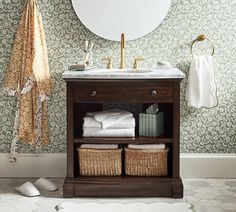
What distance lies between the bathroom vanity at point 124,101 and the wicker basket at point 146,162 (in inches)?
1.9

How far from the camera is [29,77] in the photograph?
424 cm

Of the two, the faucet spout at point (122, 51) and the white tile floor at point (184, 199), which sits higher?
the faucet spout at point (122, 51)

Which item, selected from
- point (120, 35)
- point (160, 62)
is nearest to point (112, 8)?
point (120, 35)

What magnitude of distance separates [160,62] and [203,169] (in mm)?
890

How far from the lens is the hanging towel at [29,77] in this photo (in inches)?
167

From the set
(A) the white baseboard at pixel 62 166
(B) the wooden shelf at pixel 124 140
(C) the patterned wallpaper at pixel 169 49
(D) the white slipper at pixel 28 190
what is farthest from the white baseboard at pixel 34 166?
(B) the wooden shelf at pixel 124 140

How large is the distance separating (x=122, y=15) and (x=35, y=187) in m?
1.36

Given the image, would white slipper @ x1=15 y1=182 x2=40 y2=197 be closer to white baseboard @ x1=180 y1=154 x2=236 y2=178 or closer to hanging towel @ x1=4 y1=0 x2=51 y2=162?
hanging towel @ x1=4 y1=0 x2=51 y2=162

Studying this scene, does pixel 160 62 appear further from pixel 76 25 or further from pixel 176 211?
pixel 176 211

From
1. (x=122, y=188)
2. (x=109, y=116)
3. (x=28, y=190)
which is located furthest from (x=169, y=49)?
(x=28, y=190)

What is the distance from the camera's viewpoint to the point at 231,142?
14.6 ft

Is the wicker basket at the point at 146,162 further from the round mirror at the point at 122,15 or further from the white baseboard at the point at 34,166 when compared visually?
the round mirror at the point at 122,15

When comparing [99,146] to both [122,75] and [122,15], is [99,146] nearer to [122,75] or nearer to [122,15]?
[122,75]

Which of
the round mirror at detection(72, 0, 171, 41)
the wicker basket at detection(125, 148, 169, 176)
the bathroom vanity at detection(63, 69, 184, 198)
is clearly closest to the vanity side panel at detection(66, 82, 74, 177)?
the bathroom vanity at detection(63, 69, 184, 198)
